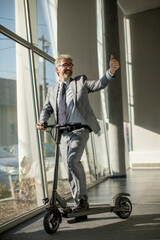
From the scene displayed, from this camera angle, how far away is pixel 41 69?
14.4ft

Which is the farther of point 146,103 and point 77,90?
point 146,103

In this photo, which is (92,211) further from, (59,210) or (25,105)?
(25,105)

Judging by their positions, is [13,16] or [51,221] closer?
[51,221]

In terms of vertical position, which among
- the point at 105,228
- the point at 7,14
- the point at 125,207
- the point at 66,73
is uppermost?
the point at 7,14

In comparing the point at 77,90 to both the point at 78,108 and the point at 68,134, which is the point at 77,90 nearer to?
the point at 78,108

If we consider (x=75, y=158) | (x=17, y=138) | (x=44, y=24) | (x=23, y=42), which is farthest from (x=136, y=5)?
(x=75, y=158)

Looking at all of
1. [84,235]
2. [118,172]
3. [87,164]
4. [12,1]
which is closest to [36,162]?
[84,235]

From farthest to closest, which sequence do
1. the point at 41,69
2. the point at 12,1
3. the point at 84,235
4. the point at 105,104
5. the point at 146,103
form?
the point at 146,103 → the point at 105,104 → the point at 41,69 → the point at 12,1 → the point at 84,235

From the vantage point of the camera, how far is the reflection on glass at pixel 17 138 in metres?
3.23

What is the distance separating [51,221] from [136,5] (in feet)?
29.0

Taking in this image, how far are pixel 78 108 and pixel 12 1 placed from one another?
1.89 metres

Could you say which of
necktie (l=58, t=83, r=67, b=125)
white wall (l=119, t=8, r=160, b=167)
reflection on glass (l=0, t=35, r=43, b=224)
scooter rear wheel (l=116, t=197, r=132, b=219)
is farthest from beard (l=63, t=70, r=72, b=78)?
white wall (l=119, t=8, r=160, b=167)

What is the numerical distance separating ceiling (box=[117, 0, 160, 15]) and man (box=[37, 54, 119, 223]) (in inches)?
296

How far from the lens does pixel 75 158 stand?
2.76 m
